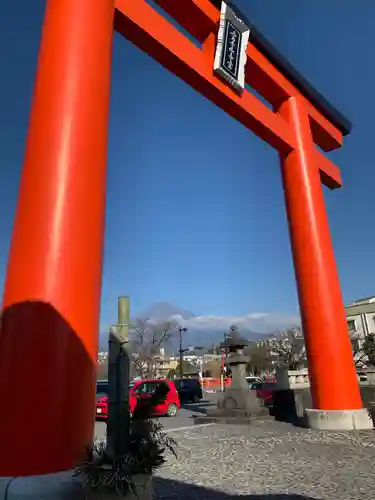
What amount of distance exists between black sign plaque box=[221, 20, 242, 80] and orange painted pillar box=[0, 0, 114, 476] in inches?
155

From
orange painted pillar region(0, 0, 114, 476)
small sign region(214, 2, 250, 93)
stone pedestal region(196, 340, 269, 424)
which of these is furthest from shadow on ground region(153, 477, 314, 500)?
small sign region(214, 2, 250, 93)

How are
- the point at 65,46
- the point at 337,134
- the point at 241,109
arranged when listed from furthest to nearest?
the point at 337,134 < the point at 241,109 < the point at 65,46

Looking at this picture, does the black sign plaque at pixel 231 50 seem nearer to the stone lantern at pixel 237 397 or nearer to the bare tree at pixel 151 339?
the stone lantern at pixel 237 397

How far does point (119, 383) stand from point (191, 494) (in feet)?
6.23

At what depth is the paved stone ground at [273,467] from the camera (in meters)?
4.17

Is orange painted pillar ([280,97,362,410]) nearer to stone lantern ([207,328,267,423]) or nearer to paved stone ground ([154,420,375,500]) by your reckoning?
paved stone ground ([154,420,375,500])

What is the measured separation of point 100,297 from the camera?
4.64m

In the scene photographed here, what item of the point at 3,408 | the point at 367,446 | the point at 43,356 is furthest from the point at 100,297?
the point at 367,446

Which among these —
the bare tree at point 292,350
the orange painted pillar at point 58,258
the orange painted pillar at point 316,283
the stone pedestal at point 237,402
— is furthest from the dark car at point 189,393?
the bare tree at point 292,350

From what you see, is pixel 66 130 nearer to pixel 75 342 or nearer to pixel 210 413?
pixel 75 342

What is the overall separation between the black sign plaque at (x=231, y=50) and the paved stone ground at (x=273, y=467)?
7.91 meters

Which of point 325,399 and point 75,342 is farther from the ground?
point 75,342

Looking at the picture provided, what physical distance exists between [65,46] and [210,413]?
33.9ft

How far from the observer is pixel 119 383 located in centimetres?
335
